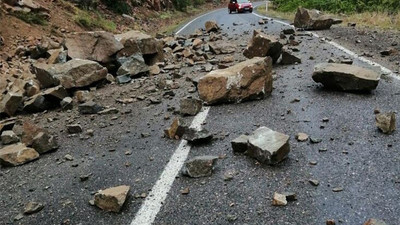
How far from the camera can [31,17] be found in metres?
13.4

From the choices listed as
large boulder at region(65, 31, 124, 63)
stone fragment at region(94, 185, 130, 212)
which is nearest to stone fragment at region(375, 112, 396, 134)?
stone fragment at region(94, 185, 130, 212)

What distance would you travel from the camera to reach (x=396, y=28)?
1211cm

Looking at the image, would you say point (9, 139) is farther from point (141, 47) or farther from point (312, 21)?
point (312, 21)

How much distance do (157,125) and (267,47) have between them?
310 centimetres

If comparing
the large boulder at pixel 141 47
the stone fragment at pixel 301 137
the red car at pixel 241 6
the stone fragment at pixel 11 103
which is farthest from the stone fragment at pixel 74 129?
the red car at pixel 241 6

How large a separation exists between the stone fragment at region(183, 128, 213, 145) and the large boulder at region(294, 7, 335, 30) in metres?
9.78

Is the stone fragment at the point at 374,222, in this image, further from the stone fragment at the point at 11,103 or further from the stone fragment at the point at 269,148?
the stone fragment at the point at 11,103

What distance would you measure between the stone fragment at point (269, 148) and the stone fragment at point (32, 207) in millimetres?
1812

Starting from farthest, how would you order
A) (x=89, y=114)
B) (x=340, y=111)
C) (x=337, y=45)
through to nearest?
(x=337, y=45)
(x=89, y=114)
(x=340, y=111)

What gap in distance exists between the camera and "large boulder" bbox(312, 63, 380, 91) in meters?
5.22

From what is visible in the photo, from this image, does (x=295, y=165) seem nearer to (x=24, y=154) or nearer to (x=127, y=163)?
(x=127, y=163)

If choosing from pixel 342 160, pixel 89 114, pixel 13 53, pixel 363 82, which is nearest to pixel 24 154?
pixel 89 114

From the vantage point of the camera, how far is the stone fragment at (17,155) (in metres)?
4.23

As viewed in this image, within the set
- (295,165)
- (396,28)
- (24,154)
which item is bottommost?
(396,28)
